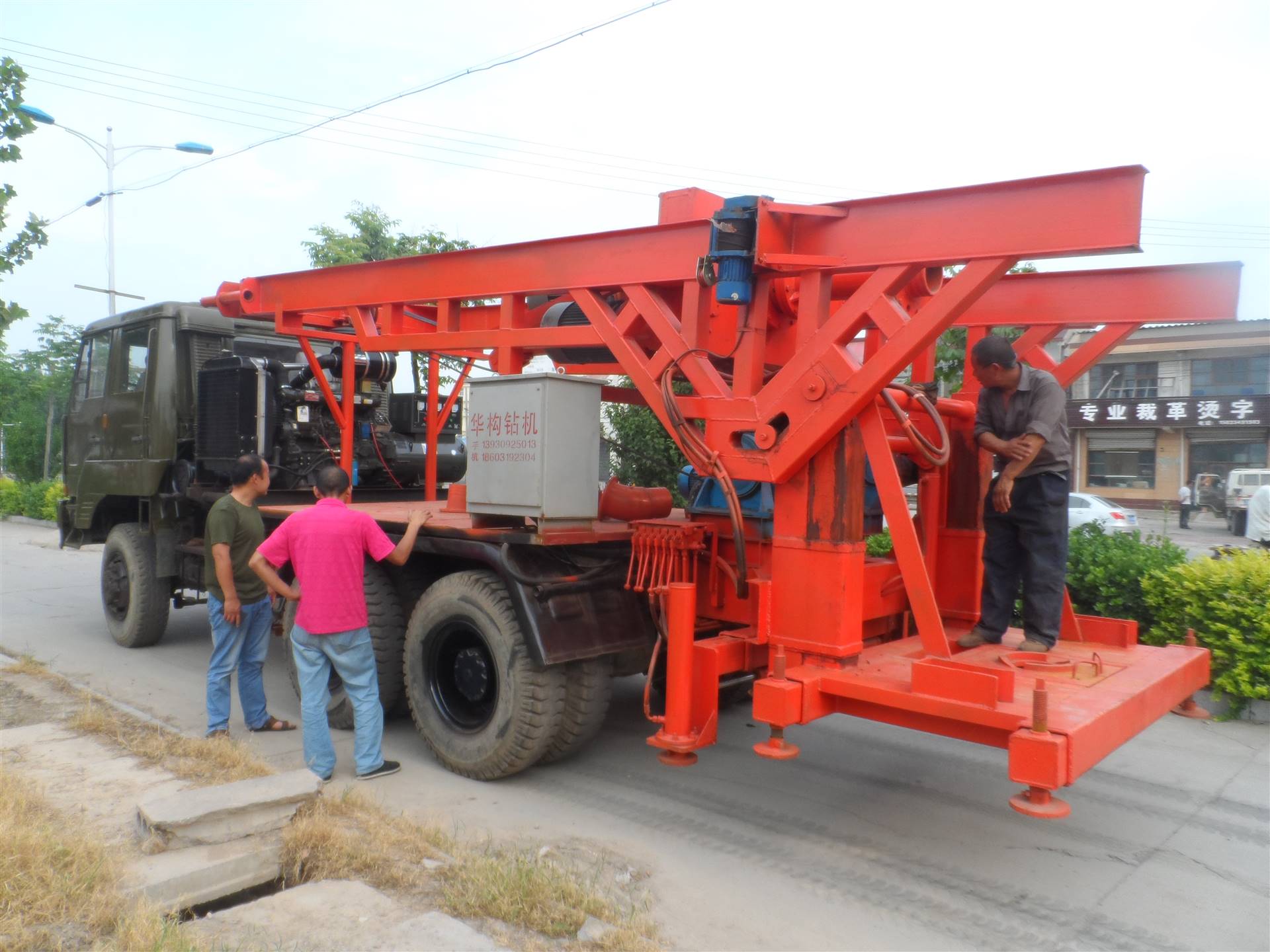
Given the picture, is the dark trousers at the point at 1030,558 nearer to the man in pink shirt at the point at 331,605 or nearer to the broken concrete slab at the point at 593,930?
the broken concrete slab at the point at 593,930

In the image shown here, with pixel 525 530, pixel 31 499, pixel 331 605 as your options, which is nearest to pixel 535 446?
pixel 525 530

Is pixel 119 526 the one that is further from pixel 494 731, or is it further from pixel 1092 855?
pixel 1092 855

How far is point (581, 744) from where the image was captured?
4.96 m

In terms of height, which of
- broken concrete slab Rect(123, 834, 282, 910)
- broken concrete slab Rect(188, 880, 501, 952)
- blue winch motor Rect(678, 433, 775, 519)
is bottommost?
broken concrete slab Rect(188, 880, 501, 952)

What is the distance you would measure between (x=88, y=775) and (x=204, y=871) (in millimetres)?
1630

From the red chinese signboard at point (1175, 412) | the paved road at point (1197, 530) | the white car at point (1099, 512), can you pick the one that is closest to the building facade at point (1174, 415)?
the red chinese signboard at point (1175, 412)

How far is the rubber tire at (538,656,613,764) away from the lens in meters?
4.77

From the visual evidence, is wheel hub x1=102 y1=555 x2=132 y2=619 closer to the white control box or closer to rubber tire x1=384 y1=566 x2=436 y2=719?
rubber tire x1=384 y1=566 x2=436 y2=719

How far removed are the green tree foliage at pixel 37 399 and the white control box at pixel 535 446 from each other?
2552cm

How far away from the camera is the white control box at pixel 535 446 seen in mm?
4539

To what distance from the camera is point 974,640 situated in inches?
175

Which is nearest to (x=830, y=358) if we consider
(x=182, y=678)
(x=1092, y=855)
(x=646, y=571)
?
(x=646, y=571)

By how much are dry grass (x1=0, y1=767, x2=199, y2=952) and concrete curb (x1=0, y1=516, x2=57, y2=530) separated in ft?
70.4

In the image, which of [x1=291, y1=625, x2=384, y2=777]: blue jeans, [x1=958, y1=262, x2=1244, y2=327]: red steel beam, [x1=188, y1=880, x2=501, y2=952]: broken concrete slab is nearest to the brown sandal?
[x1=291, y1=625, x2=384, y2=777]: blue jeans
